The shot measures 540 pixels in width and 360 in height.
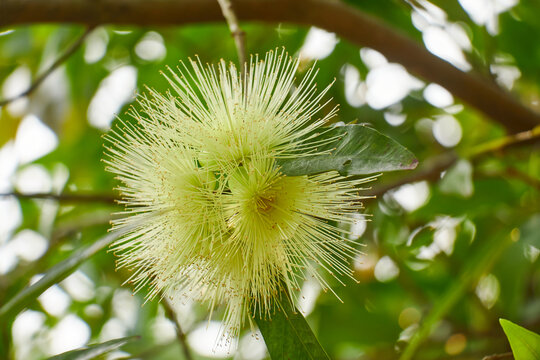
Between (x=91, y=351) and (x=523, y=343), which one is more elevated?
(x=91, y=351)

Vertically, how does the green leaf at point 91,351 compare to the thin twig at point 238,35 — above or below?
below

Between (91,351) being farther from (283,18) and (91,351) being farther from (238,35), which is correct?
(283,18)

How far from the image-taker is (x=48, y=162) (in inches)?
75.8

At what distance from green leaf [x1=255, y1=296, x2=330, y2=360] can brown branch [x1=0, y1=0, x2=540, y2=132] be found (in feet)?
2.46

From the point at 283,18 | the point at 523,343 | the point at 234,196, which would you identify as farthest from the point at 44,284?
the point at 283,18

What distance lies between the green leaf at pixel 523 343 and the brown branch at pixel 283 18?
83 cm

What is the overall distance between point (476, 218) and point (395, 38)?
2.47ft

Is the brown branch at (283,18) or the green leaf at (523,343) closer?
the green leaf at (523,343)

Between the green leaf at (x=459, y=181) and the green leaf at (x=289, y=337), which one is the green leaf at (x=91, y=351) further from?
the green leaf at (x=459, y=181)

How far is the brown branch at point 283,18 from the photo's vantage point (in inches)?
48.9

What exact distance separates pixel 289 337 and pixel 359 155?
33 cm

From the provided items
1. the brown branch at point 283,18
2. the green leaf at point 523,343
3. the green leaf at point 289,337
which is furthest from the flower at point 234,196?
the brown branch at point 283,18

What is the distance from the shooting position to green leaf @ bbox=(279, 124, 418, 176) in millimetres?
727

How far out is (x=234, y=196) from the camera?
945 millimetres
